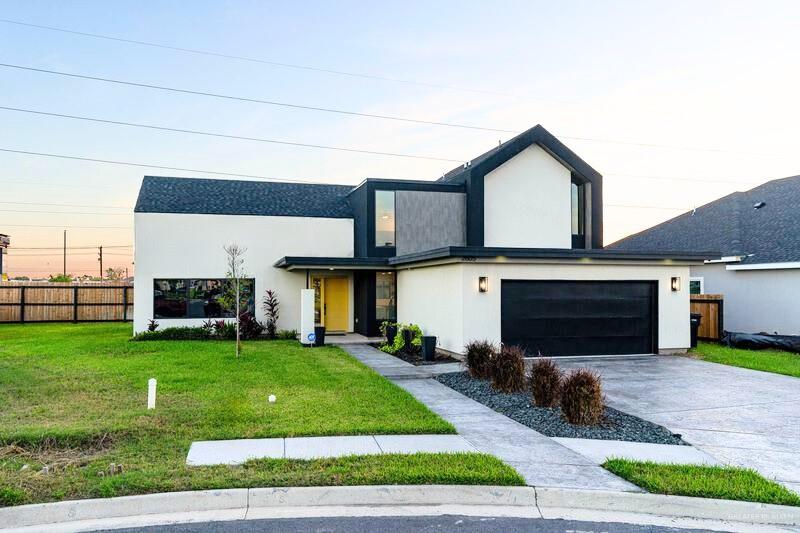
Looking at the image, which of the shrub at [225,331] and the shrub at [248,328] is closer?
the shrub at [225,331]

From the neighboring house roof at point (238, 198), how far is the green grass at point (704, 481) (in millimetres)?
17085

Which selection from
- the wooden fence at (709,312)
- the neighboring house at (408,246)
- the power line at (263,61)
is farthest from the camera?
the wooden fence at (709,312)

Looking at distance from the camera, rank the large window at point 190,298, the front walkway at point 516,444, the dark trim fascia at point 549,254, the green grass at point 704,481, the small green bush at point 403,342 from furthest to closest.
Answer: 1. the large window at point 190,298
2. the small green bush at point 403,342
3. the dark trim fascia at point 549,254
4. the front walkway at point 516,444
5. the green grass at point 704,481

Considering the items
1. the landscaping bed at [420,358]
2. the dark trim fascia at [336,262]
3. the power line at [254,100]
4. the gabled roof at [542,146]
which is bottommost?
the landscaping bed at [420,358]

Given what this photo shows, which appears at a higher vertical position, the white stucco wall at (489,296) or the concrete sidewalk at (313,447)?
the white stucco wall at (489,296)

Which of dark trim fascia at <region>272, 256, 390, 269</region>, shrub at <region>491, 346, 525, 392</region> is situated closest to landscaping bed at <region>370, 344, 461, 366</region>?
shrub at <region>491, 346, 525, 392</region>

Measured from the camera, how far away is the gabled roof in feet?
61.3

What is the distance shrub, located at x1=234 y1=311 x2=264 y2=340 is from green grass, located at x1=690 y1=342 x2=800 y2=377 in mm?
13727

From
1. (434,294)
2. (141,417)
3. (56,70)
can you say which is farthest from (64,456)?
(56,70)

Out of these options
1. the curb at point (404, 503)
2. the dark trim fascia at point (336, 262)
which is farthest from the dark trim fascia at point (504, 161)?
the curb at point (404, 503)

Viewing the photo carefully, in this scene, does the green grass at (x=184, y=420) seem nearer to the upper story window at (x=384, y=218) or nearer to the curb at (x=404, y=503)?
the curb at (x=404, y=503)

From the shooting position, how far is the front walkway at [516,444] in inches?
204

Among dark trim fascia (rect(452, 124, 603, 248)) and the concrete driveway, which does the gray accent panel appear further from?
the concrete driveway

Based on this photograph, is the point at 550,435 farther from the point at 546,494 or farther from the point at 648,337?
the point at 648,337
